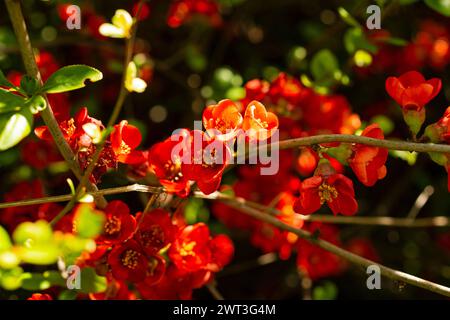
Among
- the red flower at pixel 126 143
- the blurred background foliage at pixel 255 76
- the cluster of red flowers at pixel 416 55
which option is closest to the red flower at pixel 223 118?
the red flower at pixel 126 143

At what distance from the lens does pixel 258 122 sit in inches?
40.4

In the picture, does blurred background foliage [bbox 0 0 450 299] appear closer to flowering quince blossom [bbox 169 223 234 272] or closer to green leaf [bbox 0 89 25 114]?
flowering quince blossom [bbox 169 223 234 272]

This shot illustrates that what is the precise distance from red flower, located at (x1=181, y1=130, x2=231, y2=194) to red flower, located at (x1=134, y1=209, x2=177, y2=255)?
0.41 ft

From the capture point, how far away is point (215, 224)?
5.83 feet

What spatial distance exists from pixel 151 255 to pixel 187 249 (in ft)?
0.28

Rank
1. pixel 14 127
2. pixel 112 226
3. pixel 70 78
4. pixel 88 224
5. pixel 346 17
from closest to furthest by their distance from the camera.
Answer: pixel 88 224 → pixel 14 127 → pixel 70 78 → pixel 112 226 → pixel 346 17

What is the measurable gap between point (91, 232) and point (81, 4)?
49.4 inches

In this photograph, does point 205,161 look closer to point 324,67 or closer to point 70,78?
point 70,78

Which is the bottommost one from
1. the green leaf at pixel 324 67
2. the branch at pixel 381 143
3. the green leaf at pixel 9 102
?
the branch at pixel 381 143

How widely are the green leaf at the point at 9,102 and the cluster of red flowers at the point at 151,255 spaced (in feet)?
0.90

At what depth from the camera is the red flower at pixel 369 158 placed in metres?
0.98

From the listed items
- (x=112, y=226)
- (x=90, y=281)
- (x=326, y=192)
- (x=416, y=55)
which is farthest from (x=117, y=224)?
(x=416, y=55)

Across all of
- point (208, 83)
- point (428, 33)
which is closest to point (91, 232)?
point (208, 83)

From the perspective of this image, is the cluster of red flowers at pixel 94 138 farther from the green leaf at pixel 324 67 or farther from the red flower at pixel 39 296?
the green leaf at pixel 324 67
